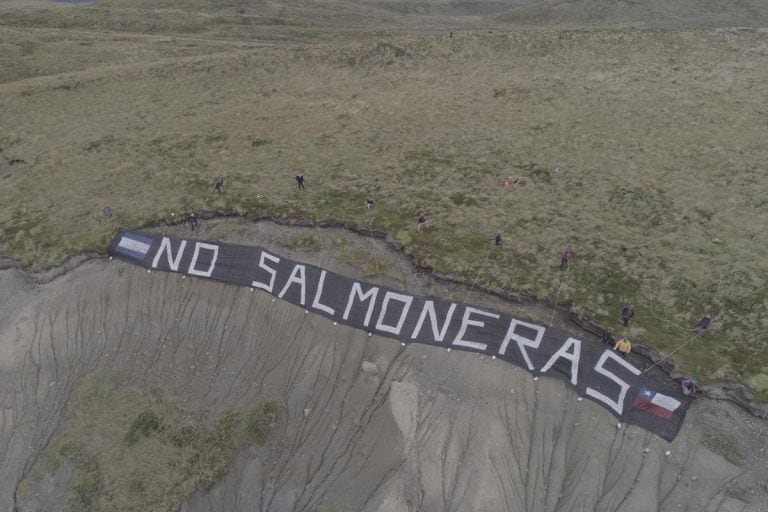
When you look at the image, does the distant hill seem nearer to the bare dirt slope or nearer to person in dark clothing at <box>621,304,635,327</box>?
person in dark clothing at <box>621,304,635,327</box>

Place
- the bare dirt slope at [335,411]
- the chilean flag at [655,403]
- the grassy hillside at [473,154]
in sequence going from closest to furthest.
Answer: the bare dirt slope at [335,411] → the chilean flag at [655,403] → the grassy hillside at [473,154]

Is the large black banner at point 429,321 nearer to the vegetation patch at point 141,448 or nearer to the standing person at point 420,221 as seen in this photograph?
the standing person at point 420,221

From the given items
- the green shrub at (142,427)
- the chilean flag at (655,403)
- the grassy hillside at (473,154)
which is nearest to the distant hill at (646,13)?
the grassy hillside at (473,154)

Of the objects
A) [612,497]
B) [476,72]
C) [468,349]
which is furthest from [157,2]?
[612,497]

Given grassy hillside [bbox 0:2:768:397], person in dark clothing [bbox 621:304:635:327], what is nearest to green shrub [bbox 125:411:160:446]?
grassy hillside [bbox 0:2:768:397]

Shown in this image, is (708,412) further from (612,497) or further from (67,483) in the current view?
(67,483)
